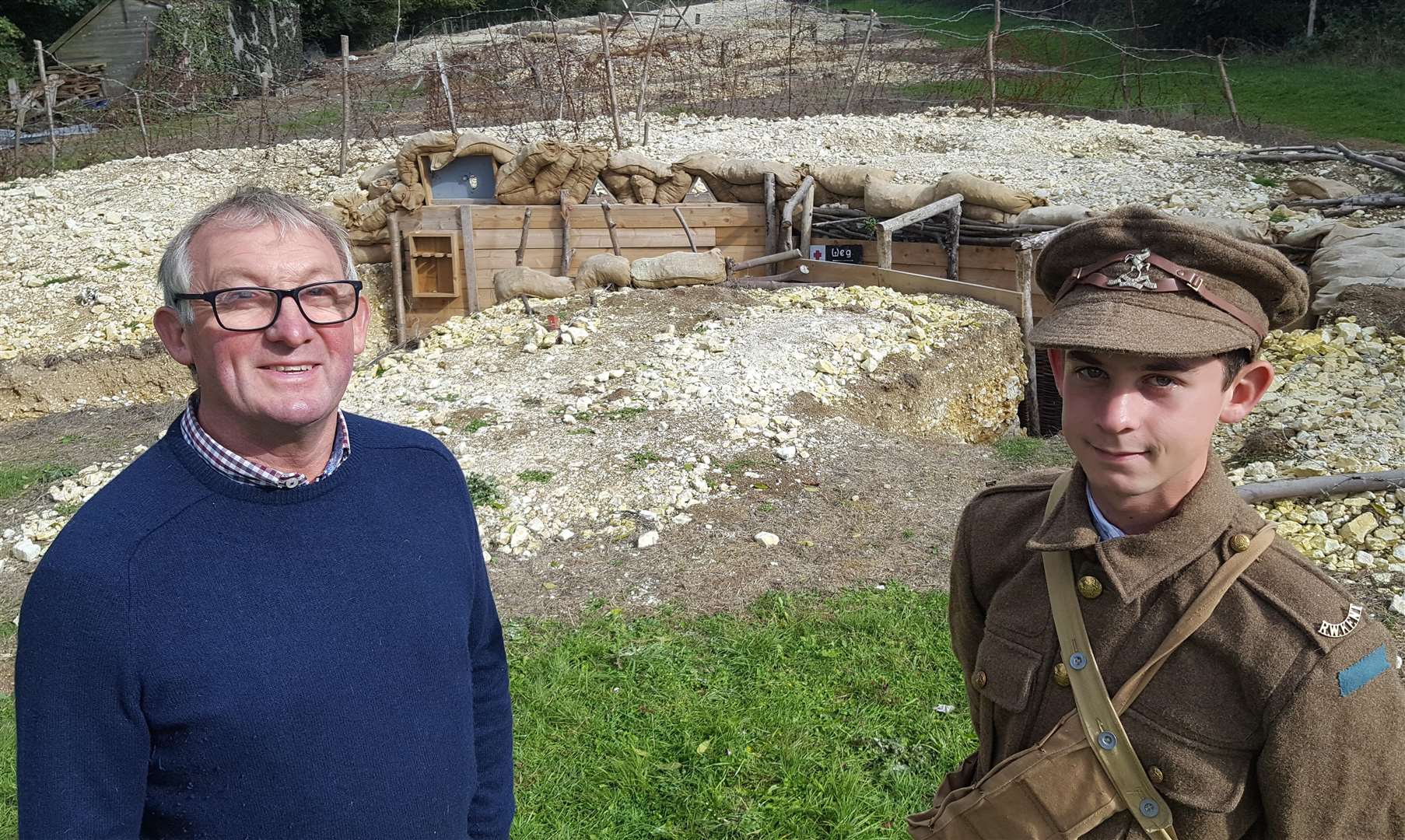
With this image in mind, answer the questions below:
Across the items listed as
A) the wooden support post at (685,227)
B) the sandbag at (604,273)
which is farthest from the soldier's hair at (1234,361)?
the wooden support post at (685,227)

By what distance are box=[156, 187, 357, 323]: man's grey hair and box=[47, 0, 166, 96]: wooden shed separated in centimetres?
3184

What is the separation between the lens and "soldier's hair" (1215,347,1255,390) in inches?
66.6

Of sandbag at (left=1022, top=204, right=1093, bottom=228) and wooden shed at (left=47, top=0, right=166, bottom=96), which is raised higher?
wooden shed at (left=47, top=0, right=166, bottom=96)

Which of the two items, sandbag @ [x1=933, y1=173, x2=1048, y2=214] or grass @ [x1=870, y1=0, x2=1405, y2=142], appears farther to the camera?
grass @ [x1=870, y1=0, x2=1405, y2=142]

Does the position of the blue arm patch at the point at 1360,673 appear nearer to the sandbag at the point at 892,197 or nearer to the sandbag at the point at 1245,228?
the sandbag at the point at 1245,228

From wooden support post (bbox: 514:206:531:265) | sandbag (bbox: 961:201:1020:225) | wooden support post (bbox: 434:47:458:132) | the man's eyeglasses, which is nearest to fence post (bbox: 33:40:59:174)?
wooden support post (bbox: 434:47:458:132)

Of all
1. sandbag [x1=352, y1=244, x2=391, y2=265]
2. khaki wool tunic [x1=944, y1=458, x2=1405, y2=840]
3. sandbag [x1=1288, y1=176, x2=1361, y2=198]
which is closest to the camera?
khaki wool tunic [x1=944, y1=458, x2=1405, y2=840]

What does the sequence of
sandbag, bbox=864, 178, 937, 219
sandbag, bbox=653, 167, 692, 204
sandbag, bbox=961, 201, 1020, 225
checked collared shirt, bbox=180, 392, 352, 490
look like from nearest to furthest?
checked collared shirt, bbox=180, 392, 352, 490
sandbag, bbox=961, 201, 1020, 225
sandbag, bbox=864, 178, 937, 219
sandbag, bbox=653, 167, 692, 204

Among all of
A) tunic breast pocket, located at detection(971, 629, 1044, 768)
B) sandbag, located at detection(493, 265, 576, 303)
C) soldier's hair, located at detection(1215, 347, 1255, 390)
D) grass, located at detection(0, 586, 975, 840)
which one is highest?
soldier's hair, located at detection(1215, 347, 1255, 390)

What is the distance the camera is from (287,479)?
1.95 m

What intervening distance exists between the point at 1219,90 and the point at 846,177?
46.6ft

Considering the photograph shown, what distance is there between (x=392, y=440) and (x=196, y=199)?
16652 mm

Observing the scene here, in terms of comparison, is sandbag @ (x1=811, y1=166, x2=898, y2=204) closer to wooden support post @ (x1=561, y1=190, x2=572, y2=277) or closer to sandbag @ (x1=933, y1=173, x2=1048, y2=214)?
sandbag @ (x1=933, y1=173, x2=1048, y2=214)

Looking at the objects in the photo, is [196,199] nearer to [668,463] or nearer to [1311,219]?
[668,463]
